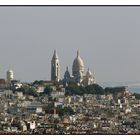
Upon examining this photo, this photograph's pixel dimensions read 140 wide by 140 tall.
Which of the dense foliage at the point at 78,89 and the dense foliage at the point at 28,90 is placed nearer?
the dense foliage at the point at 28,90

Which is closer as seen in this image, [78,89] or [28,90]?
[28,90]

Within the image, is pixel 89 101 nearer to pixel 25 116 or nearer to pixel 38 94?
pixel 38 94

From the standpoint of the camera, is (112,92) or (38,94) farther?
(38,94)

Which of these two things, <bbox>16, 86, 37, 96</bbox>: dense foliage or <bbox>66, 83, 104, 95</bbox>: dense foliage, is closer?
<bbox>16, 86, 37, 96</bbox>: dense foliage
